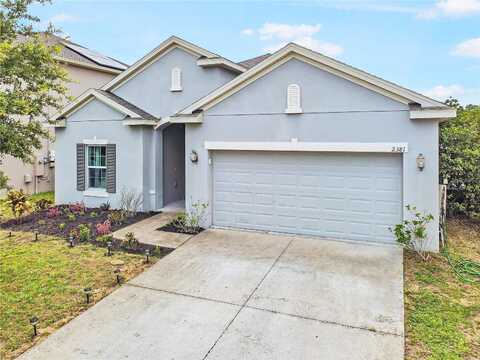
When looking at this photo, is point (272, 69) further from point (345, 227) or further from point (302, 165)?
point (345, 227)

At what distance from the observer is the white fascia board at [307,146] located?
8047mm

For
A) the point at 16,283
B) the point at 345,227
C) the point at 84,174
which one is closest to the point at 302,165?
the point at 345,227

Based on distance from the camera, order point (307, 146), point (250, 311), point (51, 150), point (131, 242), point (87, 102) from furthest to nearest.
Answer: point (51, 150), point (87, 102), point (307, 146), point (131, 242), point (250, 311)

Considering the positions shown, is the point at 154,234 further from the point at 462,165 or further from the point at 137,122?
the point at 462,165

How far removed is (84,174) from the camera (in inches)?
495

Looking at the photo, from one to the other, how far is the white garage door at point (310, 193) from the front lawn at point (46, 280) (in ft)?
10.5

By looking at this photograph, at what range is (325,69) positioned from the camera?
846cm

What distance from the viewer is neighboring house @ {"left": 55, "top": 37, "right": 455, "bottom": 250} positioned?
7941 mm

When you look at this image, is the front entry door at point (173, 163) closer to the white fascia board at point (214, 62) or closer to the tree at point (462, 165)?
the white fascia board at point (214, 62)

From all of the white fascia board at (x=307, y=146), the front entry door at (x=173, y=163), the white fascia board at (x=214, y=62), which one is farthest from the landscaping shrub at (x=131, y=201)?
the white fascia board at (x=214, y=62)

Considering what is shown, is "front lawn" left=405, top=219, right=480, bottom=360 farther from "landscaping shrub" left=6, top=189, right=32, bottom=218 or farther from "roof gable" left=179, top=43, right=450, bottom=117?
"landscaping shrub" left=6, top=189, right=32, bottom=218

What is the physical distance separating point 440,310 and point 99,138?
36.5 feet

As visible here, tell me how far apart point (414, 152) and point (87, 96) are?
10.5 m

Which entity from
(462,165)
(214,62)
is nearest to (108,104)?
(214,62)
